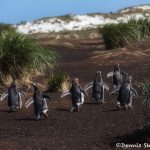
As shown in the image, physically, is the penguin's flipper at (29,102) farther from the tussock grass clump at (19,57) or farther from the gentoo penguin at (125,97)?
the tussock grass clump at (19,57)

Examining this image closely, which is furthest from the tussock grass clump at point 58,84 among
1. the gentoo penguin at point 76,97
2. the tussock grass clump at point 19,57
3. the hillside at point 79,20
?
the hillside at point 79,20

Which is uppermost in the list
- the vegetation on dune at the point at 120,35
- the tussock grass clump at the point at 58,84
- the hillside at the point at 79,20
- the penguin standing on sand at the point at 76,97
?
the penguin standing on sand at the point at 76,97

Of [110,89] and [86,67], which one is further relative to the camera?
[86,67]

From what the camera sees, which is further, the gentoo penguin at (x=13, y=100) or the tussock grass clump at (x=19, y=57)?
the tussock grass clump at (x=19, y=57)

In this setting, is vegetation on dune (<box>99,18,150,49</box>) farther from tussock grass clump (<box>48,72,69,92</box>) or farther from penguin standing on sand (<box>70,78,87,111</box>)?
penguin standing on sand (<box>70,78,87,111</box>)

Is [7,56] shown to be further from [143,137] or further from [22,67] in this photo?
[143,137]

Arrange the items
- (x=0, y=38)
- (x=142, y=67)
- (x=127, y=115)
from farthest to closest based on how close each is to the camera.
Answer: (x=142, y=67) → (x=0, y=38) → (x=127, y=115)

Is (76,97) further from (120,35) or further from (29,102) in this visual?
(120,35)

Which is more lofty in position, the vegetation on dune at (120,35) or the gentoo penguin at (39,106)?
the gentoo penguin at (39,106)

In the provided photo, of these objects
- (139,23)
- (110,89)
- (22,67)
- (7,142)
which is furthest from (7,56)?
(139,23)

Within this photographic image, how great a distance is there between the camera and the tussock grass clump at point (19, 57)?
1962 cm

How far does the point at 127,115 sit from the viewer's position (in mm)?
13906

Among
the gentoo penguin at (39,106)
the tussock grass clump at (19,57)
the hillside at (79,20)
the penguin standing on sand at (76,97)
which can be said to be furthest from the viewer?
the hillside at (79,20)

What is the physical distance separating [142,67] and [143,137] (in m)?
12.4
